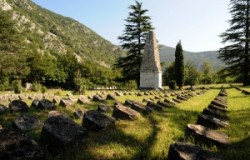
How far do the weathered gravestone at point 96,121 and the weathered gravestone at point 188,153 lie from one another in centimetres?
180

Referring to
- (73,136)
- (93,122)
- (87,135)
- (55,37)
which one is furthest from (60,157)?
(55,37)

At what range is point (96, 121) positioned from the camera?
171 inches

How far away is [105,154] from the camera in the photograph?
3332 mm

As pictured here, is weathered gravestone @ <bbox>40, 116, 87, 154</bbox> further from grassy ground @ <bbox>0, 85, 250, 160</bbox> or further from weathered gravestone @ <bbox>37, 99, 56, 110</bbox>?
weathered gravestone @ <bbox>37, 99, 56, 110</bbox>

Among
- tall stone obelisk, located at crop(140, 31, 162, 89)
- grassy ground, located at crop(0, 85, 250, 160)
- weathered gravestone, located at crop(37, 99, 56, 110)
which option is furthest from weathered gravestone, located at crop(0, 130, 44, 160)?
tall stone obelisk, located at crop(140, 31, 162, 89)

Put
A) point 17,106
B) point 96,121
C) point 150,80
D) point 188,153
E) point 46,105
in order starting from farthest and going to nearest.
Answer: point 150,80 → point 46,105 → point 17,106 → point 96,121 → point 188,153

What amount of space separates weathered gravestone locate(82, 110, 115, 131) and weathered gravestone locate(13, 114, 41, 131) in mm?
1188

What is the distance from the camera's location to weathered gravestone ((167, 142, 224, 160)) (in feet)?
8.45

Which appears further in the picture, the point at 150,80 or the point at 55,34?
the point at 55,34

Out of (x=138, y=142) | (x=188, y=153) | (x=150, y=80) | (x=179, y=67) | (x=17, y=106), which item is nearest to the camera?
(x=188, y=153)

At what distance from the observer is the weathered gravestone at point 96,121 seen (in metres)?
4.28

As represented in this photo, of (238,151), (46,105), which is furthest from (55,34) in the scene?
(238,151)

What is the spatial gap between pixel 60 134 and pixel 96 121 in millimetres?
1021

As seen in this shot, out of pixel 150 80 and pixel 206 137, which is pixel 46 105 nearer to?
pixel 206 137
